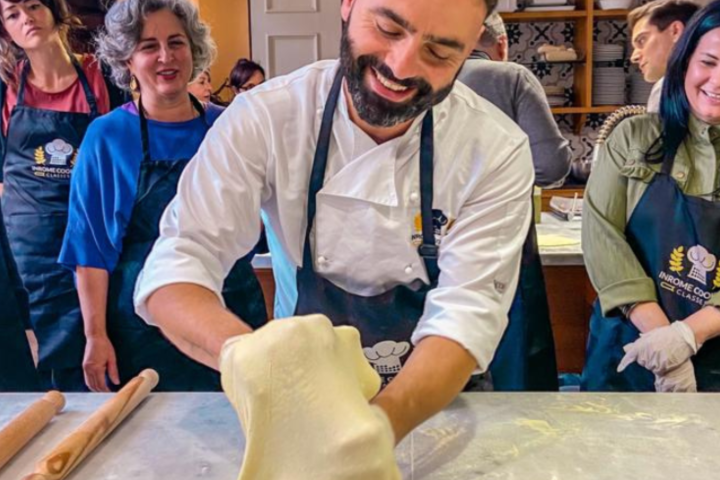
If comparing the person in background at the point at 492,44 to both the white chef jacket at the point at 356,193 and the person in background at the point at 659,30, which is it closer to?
the person in background at the point at 659,30

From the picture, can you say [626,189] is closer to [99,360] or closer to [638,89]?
[99,360]

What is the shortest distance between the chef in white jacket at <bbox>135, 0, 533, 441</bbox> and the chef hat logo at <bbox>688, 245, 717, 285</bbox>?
515mm

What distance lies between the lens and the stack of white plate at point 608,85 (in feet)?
14.0

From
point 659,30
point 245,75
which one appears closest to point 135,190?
point 659,30

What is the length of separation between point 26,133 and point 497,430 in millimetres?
1503

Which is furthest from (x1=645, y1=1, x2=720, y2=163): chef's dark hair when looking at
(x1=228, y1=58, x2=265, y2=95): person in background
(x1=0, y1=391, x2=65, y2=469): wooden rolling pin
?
(x1=228, y1=58, x2=265, y2=95): person in background

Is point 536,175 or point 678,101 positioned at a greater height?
point 678,101

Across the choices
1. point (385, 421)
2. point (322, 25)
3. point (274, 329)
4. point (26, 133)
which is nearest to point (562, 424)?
point (385, 421)

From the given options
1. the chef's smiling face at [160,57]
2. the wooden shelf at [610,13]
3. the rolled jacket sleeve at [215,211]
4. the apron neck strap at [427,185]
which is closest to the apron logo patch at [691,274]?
the apron neck strap at [427,185]

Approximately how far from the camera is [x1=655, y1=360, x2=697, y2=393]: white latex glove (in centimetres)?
146

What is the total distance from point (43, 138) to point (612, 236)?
56.5 inches

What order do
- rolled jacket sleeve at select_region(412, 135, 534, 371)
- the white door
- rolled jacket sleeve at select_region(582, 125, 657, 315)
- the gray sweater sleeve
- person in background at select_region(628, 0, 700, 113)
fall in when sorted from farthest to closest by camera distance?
the white door, person in background at select_region(628, 0, 700, 113), the gray sweater sleeve, rolled jacket sleeve at select_region(582, 125, 657, 315), rolled jacket sleeve at select_region(412, 135, 534, 371)

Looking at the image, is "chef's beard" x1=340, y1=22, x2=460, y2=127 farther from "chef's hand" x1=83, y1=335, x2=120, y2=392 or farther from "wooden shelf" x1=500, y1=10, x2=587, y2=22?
"wooden shelf" x1=500, y1=10, x2=587, y2=22

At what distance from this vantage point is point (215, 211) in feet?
3.62
